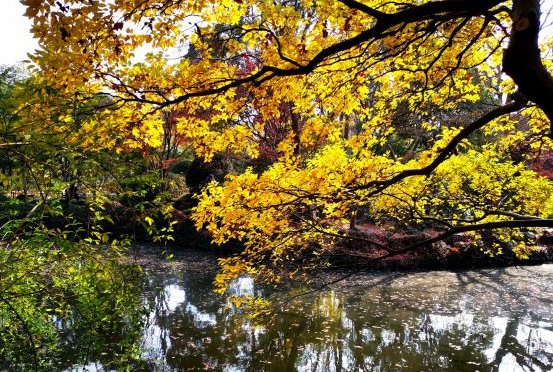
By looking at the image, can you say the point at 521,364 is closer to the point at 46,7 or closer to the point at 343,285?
the point at 343,285

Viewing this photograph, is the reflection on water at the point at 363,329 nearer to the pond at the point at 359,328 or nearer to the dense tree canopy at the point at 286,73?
the pond at the point at 359,328

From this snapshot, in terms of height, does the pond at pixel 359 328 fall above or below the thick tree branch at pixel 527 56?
below

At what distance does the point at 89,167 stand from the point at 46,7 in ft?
2.52

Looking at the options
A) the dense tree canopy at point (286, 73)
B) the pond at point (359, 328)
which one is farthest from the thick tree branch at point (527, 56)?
the pond at point (359, 328)

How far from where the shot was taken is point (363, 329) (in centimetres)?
700

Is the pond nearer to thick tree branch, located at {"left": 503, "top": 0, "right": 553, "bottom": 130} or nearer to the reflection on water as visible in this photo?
the reflection on water

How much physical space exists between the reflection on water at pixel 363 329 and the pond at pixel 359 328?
0.02 meters

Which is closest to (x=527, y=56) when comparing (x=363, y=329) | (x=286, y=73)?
(x=286, y=73)

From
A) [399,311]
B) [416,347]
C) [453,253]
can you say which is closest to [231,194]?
[416,347]

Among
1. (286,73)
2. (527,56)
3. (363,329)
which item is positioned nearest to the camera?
(527,56)

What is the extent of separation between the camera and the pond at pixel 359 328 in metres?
5.75

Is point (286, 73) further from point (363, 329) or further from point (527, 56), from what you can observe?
point (363, 329)

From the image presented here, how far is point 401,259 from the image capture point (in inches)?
462

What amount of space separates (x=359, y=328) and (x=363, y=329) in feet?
0.24
